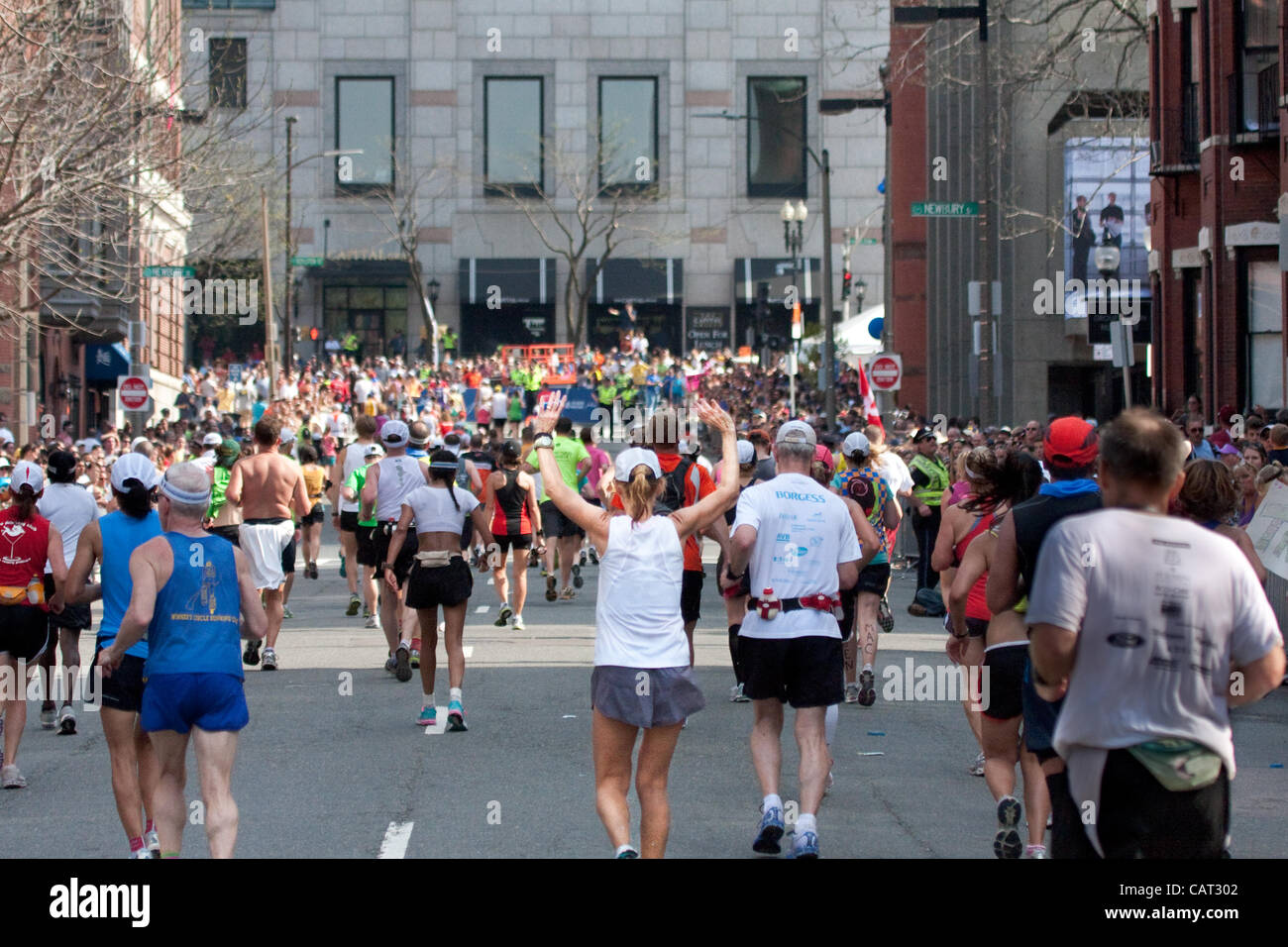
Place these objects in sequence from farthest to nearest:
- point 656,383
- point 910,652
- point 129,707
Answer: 1. point 656,383
2. point 910,652
3. point 129,707

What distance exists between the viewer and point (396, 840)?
8242mm

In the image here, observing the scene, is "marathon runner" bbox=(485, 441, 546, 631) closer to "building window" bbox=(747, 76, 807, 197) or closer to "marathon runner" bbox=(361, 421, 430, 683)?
"marathon runner" bbox=(361, 421, 430, 683)

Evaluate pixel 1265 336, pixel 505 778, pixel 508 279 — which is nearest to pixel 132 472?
pixel 505 778

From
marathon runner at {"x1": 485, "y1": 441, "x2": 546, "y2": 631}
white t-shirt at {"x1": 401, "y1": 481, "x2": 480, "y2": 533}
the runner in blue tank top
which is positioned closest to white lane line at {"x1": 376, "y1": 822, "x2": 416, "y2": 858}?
the runner in blue tank top

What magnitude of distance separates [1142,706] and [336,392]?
142 ft

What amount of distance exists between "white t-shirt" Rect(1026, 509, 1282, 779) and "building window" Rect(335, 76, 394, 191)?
66.0 metres

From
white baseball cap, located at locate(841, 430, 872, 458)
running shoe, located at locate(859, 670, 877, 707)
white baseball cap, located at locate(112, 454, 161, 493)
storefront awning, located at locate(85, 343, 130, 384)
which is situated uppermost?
storefront awning, located at locate(85, 343, 130, 384)

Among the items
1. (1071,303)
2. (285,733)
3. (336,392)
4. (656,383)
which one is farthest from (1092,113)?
(285,733)

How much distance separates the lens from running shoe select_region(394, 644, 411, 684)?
13.5 meters

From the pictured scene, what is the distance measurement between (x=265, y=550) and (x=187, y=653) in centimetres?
768

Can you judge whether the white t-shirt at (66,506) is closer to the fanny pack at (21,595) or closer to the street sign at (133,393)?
the fanny pack at (21,595)

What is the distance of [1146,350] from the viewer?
34.4m

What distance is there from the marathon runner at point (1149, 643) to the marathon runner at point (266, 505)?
10411mm
